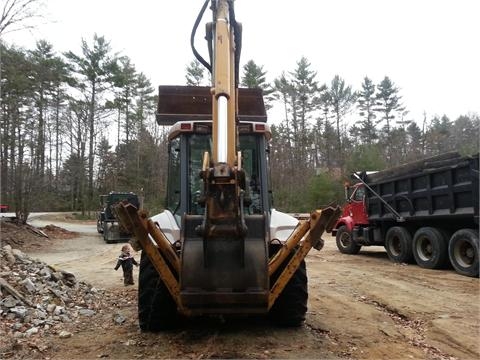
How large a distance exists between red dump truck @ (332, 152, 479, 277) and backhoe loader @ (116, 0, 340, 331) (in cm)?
579

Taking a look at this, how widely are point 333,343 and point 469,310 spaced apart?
9.33 ft

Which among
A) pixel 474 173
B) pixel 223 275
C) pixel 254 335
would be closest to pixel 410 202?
pixel 474 173

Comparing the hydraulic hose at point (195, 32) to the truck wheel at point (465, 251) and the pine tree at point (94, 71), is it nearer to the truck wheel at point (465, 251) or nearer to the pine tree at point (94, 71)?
the truck wheel at point (465, 251)

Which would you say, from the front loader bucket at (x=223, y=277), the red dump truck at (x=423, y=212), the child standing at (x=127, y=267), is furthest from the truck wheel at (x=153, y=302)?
the red dump truck at (x=423, y=212)

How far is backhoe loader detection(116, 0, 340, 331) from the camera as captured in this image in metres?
4.21

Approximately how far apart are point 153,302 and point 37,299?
1.98m

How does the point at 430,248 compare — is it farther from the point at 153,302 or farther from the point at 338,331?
the point at 153,302

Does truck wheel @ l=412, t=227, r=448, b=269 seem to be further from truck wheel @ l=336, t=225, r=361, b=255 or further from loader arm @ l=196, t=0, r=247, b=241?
loader arm @ l=196, t=0, r=247, b=241

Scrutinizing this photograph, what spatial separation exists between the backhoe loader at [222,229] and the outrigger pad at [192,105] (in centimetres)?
97

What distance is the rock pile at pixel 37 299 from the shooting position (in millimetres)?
5344

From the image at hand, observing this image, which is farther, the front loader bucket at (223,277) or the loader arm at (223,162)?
the front loader bucket at (223,277)

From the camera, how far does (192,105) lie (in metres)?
6.73

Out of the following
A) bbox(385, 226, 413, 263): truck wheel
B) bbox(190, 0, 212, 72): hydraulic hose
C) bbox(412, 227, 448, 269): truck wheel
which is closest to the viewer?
bbox(190, 0, 212, 72): hydraulic hose

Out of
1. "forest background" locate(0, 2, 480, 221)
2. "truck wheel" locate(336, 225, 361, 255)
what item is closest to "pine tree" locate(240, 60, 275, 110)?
"forest background" locate(0, 2, 480, 221)
